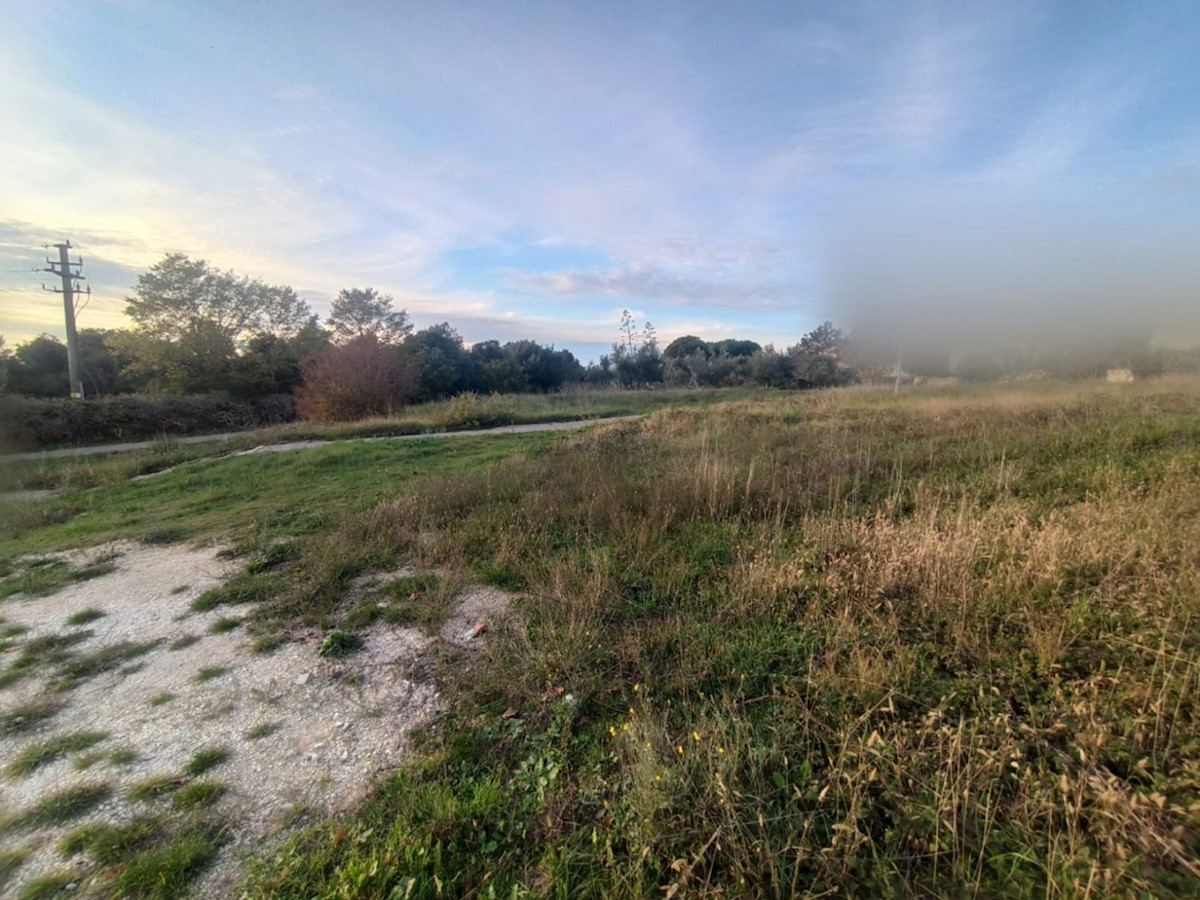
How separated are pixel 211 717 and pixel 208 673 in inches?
24.6

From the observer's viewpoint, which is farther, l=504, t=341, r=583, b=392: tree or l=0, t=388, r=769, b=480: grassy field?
l=504, t=341, r=583, b=392: tree

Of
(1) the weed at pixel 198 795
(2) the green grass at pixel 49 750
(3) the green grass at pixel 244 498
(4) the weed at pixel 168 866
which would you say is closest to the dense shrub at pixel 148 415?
(3) the green grass at pixel 244 498

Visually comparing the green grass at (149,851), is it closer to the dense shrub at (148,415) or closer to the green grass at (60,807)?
the green grass at (60,807)

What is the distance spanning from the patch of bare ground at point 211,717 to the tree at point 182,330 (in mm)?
33803

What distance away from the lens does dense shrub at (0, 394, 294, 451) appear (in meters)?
18.5

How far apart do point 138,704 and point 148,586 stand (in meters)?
2.52

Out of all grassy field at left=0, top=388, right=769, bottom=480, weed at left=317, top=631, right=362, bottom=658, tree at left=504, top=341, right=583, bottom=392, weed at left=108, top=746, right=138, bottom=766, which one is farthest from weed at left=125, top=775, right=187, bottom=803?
tree at left=504, top=341, right=583, bottom=392

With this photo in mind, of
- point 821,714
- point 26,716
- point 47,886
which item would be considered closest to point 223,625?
point 26,716

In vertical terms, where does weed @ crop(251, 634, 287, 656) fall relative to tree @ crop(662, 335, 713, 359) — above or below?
below

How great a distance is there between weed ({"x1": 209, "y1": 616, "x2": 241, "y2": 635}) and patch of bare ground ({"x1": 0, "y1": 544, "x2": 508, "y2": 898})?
0.01m

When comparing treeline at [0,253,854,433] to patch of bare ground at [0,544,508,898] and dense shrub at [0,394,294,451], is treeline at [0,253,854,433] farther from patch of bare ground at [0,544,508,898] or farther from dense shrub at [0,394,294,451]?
patch of bare ground at [0,544,508,898]

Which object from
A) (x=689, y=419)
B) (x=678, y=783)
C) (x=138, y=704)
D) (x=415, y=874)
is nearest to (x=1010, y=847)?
(x=678, y=783)

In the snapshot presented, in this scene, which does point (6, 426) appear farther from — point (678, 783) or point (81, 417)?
point (81, 417)

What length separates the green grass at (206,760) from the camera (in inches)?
101
